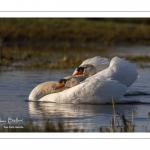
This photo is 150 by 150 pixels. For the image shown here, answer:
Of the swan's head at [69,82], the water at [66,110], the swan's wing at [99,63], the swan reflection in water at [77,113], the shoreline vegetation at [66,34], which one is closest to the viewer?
the swan reflection in water at [77,113]

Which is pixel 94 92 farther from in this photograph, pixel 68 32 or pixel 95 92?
pixel 68 32

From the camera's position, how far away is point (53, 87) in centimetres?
1367

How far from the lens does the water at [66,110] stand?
10.6 metres

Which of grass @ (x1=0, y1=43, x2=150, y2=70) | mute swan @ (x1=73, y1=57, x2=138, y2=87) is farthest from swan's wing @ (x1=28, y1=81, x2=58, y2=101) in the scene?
grass @ (x1=0, y1=43, x2=150, y2=70)

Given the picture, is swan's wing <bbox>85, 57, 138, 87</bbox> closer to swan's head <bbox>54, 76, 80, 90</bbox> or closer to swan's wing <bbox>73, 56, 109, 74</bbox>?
swan's head <bbox>54, 76, 80, 90</bbox>

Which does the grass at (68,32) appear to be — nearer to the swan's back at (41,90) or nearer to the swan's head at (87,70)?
the swan's head at (87,70)

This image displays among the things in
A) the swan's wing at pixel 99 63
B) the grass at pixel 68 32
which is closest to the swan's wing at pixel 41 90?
the swan's wing at pixel 99 63

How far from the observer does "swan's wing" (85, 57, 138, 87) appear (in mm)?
13742

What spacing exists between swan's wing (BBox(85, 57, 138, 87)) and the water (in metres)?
0.49
